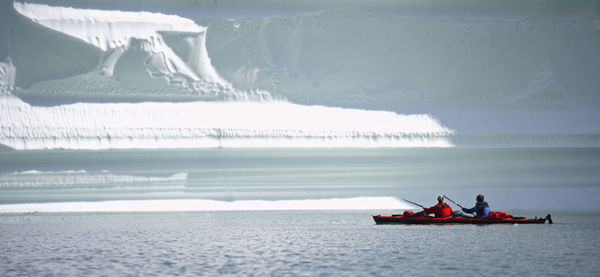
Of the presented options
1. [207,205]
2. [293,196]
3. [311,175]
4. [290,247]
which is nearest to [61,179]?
[207,205]

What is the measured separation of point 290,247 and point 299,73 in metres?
4.66

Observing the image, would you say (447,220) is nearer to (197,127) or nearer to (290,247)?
(290,247)

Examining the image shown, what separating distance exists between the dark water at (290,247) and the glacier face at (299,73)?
59.0 inches

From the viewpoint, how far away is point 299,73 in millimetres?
10234

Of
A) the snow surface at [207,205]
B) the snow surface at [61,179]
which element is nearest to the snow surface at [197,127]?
the snow surface at [61,179]

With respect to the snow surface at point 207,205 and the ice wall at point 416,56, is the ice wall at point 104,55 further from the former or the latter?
the snow surface at point 207,205

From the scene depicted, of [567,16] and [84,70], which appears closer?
[84,70]

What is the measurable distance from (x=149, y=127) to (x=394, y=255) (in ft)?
15.9

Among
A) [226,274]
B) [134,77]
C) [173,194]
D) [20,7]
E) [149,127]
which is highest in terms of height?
[20,7]

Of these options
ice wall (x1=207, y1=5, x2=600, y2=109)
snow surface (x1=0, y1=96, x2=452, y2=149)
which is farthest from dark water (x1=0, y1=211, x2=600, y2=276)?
ice wall (x1=207, y1=5, x2=600, y2=109)

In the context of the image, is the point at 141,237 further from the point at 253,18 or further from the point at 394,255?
the point at 253,18

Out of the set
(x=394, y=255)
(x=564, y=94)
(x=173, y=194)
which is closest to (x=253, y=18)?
(x=173, y=194)

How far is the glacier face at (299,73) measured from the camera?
9.62 meters

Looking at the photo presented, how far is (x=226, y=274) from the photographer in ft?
15.3
